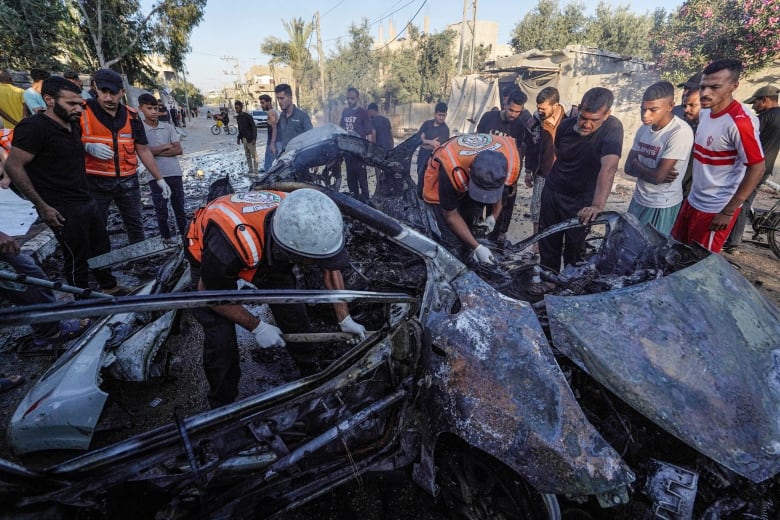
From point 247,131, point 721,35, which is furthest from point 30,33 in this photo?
point 721,35

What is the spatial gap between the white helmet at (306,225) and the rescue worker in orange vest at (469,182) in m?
1.24

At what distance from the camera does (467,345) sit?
1.50 metres

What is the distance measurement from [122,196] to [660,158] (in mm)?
5021

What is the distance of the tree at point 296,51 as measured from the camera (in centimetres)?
2789

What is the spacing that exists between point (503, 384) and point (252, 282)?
1.38m

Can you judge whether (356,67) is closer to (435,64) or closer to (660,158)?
(435,64)

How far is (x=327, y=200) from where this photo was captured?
5.69 feet

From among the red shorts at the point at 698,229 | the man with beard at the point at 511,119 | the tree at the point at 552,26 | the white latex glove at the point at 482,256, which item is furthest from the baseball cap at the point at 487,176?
the tree at the point at 552,26

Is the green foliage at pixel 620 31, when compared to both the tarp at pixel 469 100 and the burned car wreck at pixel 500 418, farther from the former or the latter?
the burned car wreck at pixel 500 418

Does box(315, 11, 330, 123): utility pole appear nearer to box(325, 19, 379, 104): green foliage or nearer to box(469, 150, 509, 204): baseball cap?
box(325, 19, 379, 104): green foliage

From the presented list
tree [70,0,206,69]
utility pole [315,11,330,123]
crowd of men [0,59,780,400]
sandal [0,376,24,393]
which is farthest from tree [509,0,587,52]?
sandal [0,376,24,393]

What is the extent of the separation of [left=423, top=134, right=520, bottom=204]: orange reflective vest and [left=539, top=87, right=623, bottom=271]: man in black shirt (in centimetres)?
56

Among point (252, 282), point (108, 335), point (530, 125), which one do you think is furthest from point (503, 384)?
point (530, 125)

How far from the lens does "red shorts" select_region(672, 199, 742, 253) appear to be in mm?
2961
